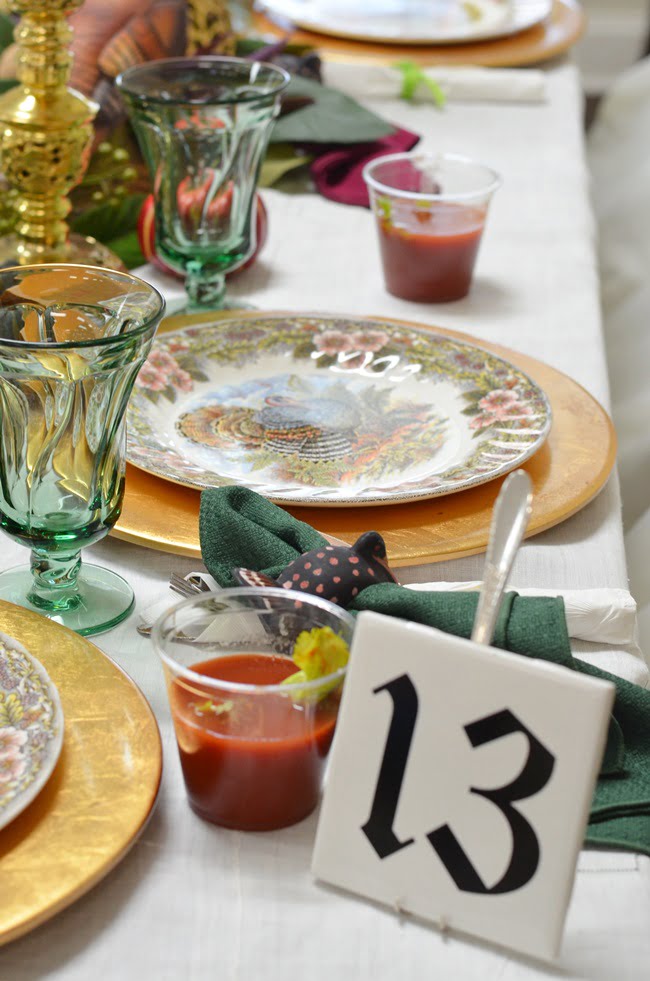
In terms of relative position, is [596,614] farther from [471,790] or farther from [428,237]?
[428,237]

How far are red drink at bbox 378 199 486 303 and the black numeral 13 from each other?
29.3 inches

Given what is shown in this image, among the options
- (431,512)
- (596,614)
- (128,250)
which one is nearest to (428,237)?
(128,250)

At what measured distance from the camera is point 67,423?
646 mm

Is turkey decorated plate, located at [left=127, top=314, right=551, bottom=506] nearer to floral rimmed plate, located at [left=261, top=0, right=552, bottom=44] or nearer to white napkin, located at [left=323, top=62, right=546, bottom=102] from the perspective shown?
white napkin, located at [left=323, top=62, right=546, bottom=102]

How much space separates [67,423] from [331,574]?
165 mm

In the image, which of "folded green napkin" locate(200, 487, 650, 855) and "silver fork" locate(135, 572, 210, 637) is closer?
"folded green napkin" locate(200, 487, 650, 855)

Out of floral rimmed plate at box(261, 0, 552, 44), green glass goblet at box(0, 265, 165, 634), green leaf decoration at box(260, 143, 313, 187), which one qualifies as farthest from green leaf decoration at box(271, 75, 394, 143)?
green glass goblet at box(0, 265, 165, 634)

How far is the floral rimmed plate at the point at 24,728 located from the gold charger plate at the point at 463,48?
149 centimetres

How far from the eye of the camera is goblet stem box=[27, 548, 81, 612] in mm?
684

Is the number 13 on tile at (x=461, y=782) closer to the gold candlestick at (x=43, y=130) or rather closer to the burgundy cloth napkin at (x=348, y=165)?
the gold candlestick at (x=43, y=130)

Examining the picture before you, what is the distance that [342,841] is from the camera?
19.4 inches

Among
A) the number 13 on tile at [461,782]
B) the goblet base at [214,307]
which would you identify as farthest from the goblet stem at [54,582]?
the goblet base at [214,307]

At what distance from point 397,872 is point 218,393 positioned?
0.53 metres

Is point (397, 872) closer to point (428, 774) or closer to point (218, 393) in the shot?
point (428, 774)
